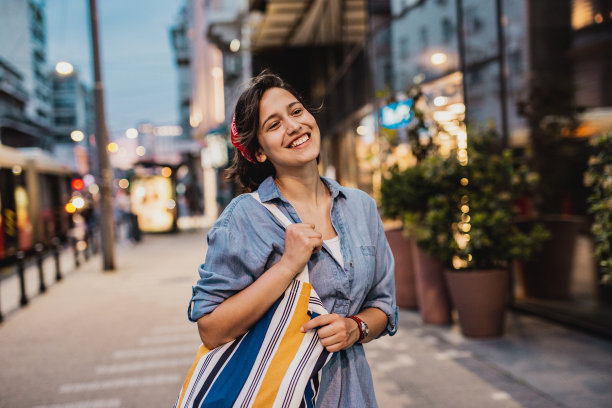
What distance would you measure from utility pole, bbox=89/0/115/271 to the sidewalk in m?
4.28

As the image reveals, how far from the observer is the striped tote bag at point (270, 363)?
65.7 inches

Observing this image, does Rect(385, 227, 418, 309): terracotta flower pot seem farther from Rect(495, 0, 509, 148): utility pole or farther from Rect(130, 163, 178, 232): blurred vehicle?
Rect(130, 163, 178, 232): blurred vehicle

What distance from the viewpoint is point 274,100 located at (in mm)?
2027

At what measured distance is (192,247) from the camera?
Result: 17.3 meters

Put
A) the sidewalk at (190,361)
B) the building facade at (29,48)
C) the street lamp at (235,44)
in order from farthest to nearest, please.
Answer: the building facade at (29,48), the street lamp at (235,44), the sidewalk at (190,361)

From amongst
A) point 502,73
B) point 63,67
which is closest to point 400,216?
point 502,73

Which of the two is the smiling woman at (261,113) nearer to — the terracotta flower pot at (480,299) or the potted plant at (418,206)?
the terracotta flower pot at (480,299)

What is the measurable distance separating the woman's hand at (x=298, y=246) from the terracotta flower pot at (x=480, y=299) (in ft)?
13.7

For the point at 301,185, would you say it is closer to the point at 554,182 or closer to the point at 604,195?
the point at 604,195

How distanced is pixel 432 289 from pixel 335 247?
15.6 ft

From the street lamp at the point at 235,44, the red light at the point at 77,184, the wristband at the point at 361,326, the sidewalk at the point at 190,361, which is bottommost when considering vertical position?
the sidewalk at the point at 190,361

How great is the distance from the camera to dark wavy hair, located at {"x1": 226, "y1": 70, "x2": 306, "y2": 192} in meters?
2.02

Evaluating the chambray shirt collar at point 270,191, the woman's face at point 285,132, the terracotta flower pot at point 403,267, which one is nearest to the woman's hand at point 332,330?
the chambray shirt collar at point 270,191

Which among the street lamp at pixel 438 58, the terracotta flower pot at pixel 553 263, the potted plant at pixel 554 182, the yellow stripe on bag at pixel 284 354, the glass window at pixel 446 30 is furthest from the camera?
the street lamp at pixel 438 58
